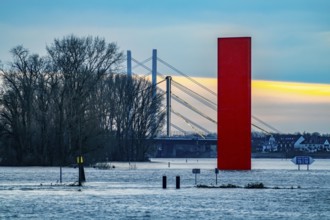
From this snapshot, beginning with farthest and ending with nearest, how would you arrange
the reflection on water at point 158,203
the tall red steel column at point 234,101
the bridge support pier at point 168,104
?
the bridge support pier at point 168,104, the tall red steel column at point 234,101, the reflection on water at point 158,203

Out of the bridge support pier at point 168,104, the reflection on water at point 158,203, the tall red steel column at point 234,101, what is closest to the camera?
the reflection on water at point 158,203

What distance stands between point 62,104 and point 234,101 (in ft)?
72.5

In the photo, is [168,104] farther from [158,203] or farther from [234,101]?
[158,203]

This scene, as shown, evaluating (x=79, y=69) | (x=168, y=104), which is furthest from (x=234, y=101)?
(x=168, y=104)

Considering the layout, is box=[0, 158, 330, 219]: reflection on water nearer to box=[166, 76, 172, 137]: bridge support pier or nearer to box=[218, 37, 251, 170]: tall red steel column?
box=[218, 37, 251, 170]: tall red steel column

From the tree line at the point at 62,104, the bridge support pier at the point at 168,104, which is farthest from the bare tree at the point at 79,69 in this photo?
the bridge support pier at the point at 168,104

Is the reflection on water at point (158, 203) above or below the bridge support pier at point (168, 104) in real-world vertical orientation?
below

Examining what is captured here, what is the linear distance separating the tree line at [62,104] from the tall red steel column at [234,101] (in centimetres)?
1154

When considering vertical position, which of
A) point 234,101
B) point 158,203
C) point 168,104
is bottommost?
point 158,203

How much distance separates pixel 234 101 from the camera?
101 metres

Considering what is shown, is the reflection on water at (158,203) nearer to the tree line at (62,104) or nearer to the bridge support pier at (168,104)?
the tree line at (62,104)

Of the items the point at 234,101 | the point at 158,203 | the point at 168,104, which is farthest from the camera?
the point at 168,104

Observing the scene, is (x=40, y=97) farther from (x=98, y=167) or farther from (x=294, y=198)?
(x=294, y=198)

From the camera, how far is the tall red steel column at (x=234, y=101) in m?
98.9
